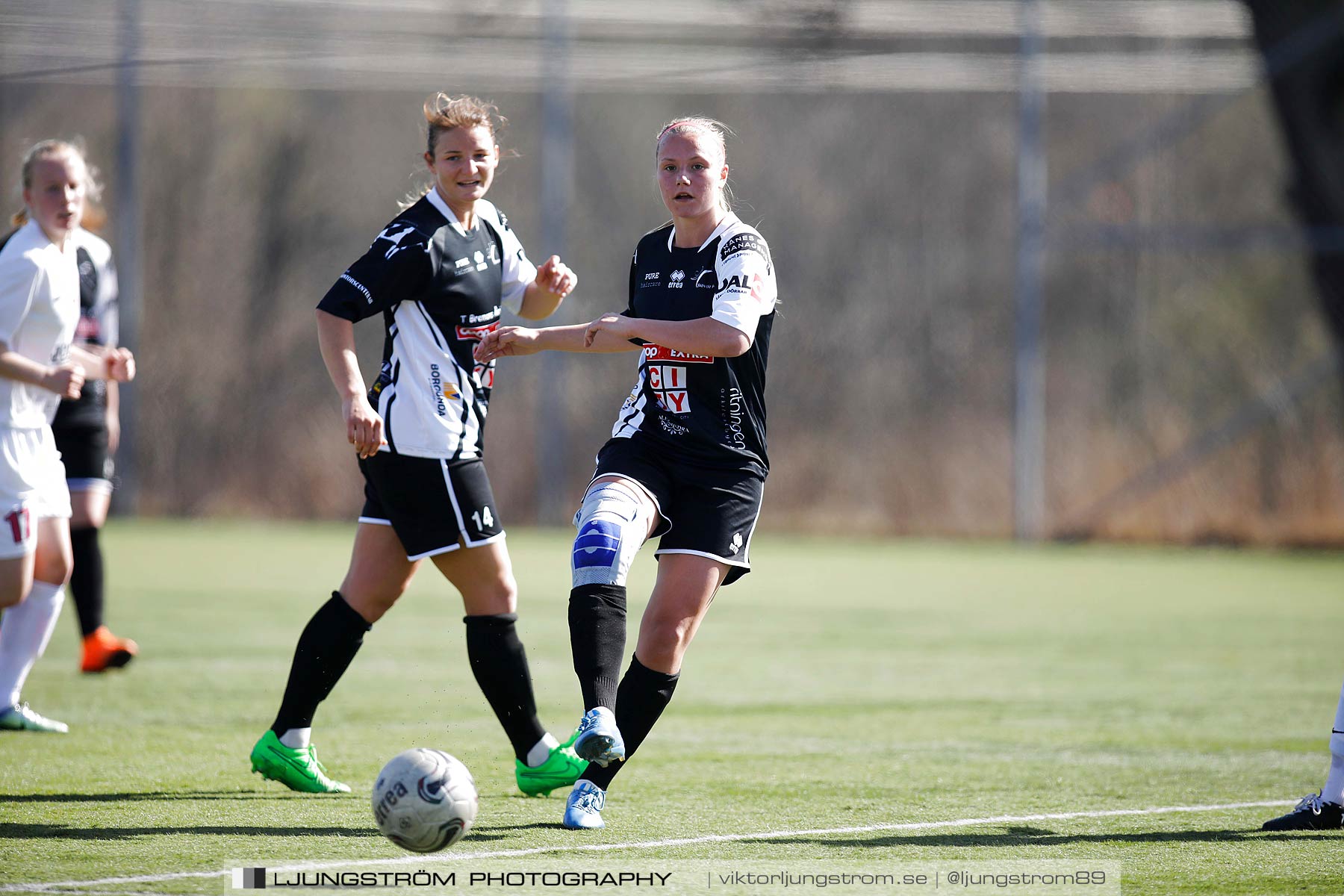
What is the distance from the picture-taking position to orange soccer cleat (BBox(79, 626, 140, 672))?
8.20 metres

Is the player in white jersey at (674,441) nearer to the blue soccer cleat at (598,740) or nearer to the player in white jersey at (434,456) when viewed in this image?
the blue soccer cleat at (598,740)

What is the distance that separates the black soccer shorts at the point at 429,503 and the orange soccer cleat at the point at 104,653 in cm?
343

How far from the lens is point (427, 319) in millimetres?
5320

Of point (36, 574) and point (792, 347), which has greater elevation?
point (792, 347)

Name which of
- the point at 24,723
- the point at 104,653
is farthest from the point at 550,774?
the point at 104,653

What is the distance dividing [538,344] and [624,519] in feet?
1.80

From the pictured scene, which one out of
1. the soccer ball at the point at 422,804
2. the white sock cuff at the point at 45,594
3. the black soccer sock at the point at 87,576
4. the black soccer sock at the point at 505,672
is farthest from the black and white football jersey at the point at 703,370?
the black soccer sock at the point at 87,576

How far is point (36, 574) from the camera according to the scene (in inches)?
264

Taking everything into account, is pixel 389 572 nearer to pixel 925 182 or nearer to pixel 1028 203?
pixel 1028 203

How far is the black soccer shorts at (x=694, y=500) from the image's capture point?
4.96 meters

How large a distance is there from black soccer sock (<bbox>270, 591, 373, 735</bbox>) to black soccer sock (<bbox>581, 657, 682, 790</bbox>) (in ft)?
3.14

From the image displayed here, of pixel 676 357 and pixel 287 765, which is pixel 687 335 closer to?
pixel 676 357

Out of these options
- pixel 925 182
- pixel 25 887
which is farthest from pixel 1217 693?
pixel 925 182

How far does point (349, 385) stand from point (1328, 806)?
306 cm
